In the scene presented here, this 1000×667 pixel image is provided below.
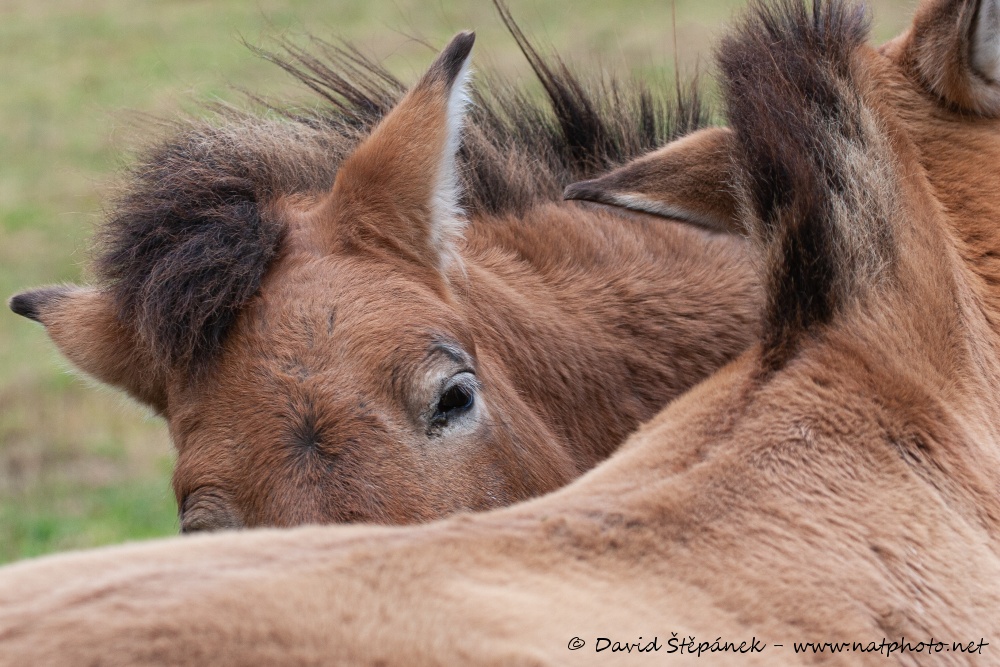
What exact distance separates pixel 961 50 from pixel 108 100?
13.8 metres

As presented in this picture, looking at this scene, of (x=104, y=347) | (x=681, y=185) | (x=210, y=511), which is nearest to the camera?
(x=210, y=511)

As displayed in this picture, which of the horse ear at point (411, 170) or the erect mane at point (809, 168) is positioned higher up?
the erect mane at point (809, 168)

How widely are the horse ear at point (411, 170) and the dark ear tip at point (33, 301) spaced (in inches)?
39.0

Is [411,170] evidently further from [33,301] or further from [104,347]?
[33,301]

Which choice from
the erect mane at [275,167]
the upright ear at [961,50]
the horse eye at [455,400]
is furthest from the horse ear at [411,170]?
the upright ear at [961,50]

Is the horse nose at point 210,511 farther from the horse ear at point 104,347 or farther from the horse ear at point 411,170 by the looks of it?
the horse ear at point 411,170

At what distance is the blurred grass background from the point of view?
5.65m

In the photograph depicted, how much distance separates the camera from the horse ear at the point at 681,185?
287cm

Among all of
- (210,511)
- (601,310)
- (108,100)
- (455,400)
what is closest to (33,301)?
(210,511)

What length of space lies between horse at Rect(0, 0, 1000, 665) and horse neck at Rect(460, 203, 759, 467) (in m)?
0.68

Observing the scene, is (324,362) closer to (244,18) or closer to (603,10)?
(603,10)

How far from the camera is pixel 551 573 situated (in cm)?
172

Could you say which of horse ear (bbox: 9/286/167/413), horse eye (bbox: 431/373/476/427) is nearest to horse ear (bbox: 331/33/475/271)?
horse eye (bbox: 431/373/476/427)

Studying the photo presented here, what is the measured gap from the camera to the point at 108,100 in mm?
14469
